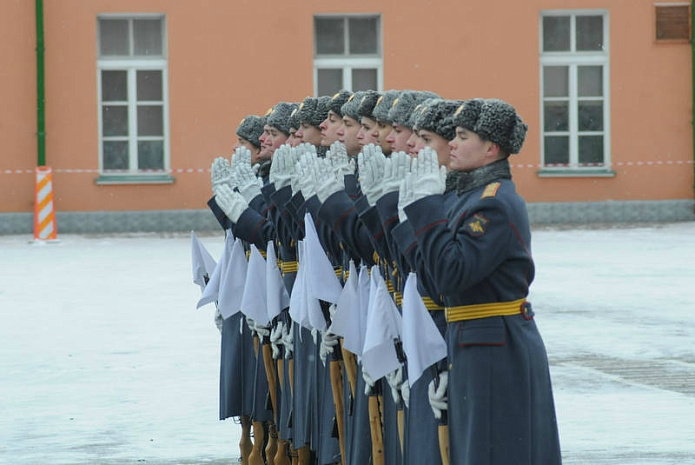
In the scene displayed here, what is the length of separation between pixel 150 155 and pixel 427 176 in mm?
19313

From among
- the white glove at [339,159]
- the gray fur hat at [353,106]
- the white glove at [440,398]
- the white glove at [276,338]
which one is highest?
the gray fur hat at [353,106]

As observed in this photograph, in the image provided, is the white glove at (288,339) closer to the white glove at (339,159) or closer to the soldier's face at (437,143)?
the white glove at (339,159)

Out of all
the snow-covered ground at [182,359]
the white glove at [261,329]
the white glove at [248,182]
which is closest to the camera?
the white glove at [261,329]

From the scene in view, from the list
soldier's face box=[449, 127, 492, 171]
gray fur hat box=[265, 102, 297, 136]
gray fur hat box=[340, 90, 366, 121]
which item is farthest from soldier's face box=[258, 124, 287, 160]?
soldier's face box=[449, 127, 492, 171]

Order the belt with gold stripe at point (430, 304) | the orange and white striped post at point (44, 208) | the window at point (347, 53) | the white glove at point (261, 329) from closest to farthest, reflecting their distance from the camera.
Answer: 1. the belt with gold stripe at point (430, 304)
2. the white glove at point (261, 329)
3. the orange and white striped post at point (44, 208)
4. the window at point (347, 53)

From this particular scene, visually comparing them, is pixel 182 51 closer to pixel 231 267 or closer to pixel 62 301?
pixel 62 301

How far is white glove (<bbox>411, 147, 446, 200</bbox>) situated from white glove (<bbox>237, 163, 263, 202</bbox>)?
2.55 metres

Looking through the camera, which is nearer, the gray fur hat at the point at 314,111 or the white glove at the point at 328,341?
the white glove at the point at 328,341

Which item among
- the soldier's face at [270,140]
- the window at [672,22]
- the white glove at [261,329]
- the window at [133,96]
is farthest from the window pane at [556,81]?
the white glove at [261,329]

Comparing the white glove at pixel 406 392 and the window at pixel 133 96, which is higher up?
the window at pixel 133 96

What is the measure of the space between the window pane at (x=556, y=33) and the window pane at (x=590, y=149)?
148 centimetres

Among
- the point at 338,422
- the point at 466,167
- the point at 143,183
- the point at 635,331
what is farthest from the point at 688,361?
the point at 143,183

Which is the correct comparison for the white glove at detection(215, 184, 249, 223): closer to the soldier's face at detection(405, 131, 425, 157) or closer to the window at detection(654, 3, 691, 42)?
the soldier's face at detection(405, 131, 425, 157)

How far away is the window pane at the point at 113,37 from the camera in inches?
914
